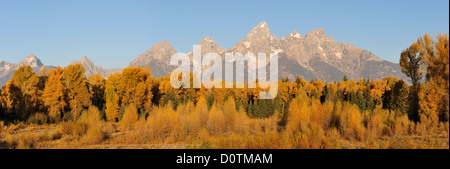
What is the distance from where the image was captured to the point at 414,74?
28609 mm

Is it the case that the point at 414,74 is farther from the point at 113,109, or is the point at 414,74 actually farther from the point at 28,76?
the point at 28,76

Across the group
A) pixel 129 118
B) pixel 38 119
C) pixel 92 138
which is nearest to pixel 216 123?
pixel 129 118

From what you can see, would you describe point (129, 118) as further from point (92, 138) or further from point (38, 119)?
point (38, 119)

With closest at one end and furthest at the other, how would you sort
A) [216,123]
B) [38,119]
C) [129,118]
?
1. [216,123]
2. [129,118]
3. [38,119]

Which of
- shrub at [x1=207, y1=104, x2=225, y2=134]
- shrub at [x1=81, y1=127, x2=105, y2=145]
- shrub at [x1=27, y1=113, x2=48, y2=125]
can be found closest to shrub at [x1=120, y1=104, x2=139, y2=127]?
shrub at [x1=81, y1=127, x2=105, y2=145]

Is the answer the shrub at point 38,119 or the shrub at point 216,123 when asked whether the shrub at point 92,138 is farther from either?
the shrub at point 38,119

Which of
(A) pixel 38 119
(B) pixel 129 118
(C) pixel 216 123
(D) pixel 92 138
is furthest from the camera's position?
(A) pixel 38 119

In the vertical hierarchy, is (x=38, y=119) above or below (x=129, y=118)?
below

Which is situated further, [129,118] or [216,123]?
[129,118]

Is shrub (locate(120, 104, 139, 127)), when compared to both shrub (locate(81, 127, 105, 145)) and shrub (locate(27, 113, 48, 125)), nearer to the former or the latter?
shrub (locate(81, 127, 105, 145))

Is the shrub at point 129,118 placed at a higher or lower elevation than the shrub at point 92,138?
higher

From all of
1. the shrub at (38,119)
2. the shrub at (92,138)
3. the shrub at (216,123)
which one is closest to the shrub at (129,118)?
the shrub at (92,138)
